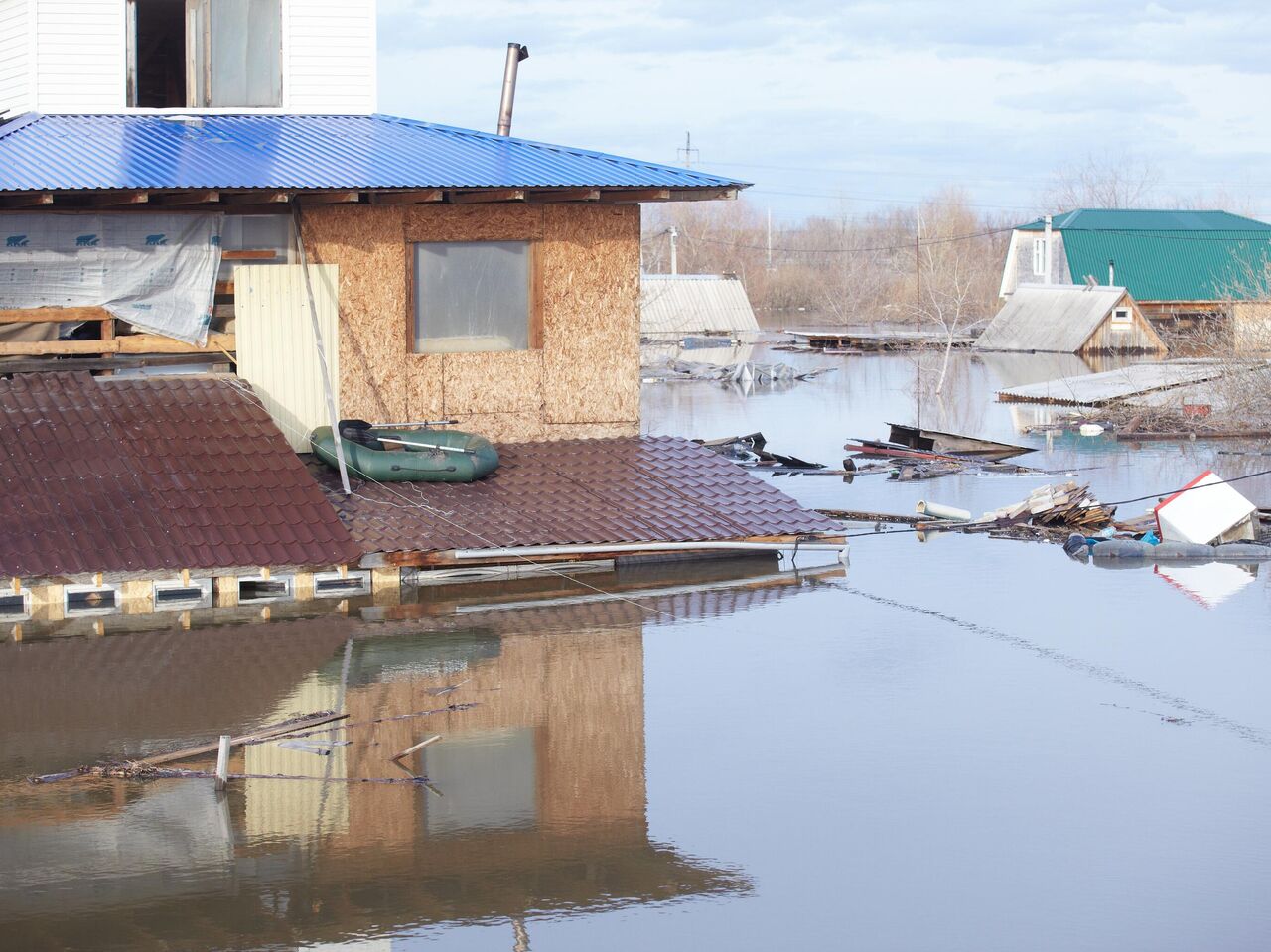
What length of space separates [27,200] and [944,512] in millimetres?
10528

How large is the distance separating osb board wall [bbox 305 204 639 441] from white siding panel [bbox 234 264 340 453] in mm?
172

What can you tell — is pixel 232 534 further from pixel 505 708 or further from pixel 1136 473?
pixel 1136 473

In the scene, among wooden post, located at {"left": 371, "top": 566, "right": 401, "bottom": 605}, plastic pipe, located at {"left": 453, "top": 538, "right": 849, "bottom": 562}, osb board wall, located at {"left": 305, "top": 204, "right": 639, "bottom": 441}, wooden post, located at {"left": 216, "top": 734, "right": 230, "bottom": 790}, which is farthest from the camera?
osb board wall, located at {"left": 305, "top": 204, "right": 639, "bottom": 441}

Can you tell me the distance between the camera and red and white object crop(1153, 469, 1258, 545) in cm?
1714

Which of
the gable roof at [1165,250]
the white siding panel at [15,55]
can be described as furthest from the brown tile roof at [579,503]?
the gable roof at [1165,250]

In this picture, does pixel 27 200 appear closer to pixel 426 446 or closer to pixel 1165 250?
pixel 426 446

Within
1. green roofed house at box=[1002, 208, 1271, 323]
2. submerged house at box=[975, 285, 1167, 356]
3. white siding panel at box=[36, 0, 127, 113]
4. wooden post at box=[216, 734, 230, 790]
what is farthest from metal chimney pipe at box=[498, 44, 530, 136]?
green roofed house at box=[1002, 208, 1271, 323]

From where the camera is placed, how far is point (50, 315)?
15.9 metres

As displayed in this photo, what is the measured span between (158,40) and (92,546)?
8.74 metres

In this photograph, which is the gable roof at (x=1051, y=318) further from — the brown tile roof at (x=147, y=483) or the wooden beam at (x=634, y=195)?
the brown tile roof at (x=147, y=483)

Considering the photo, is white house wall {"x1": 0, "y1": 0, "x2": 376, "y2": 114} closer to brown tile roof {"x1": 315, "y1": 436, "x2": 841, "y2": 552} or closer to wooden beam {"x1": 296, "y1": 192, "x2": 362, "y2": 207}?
wooden beam {"x1": 296, "y1": 192, "x2": 362, "y2": 207}

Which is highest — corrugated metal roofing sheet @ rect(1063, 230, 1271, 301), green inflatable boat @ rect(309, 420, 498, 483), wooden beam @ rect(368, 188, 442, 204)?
corrugated metal roofing sheet @ rect(1063, 230, 1271, 301)

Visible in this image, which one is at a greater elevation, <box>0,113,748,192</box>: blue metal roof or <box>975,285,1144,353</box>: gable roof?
<box>0,113,748,192</box>: blue metal roof

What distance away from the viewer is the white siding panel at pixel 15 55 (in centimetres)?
1806
